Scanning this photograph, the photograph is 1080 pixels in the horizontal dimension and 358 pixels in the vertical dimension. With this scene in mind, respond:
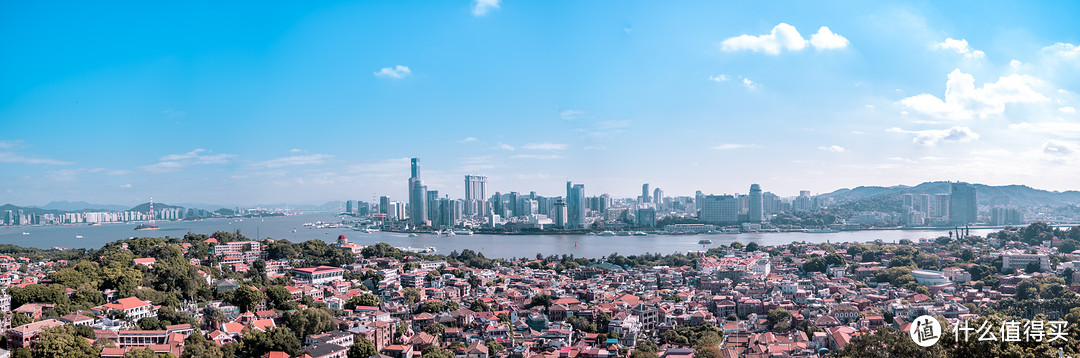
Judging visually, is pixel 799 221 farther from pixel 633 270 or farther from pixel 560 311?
pixel 560 311

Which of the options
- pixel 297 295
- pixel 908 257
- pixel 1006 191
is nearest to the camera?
pixel 297 295

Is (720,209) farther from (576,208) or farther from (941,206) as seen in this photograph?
(941,206)

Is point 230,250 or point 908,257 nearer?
point 230,250

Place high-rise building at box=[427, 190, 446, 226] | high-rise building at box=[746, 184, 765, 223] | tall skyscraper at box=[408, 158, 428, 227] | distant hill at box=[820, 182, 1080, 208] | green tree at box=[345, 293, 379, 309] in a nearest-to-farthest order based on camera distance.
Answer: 1. green tree at box=[345, 293, 379, 309]
2. high-rise building at box=[746, 184, 765, 223]
3. high-rise building at box=[427, 190, 446, 226]
4. tall skyscraper at box=[408, 158, 428, 227]
5. distant hill at box=[820, 182, 1080, 208]

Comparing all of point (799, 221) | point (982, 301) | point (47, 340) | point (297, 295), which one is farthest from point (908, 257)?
point (799, 221)

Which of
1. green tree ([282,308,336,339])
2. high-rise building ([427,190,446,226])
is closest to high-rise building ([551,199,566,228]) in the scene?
high-rise building ([427,190,446,226])

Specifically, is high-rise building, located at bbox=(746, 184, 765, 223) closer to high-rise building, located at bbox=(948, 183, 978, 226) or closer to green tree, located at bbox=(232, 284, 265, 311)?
high-rise building, located at bbox=(948, 183, 978, 226)

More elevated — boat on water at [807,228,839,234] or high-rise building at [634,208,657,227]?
high-rise building at [634,208,657,227]
